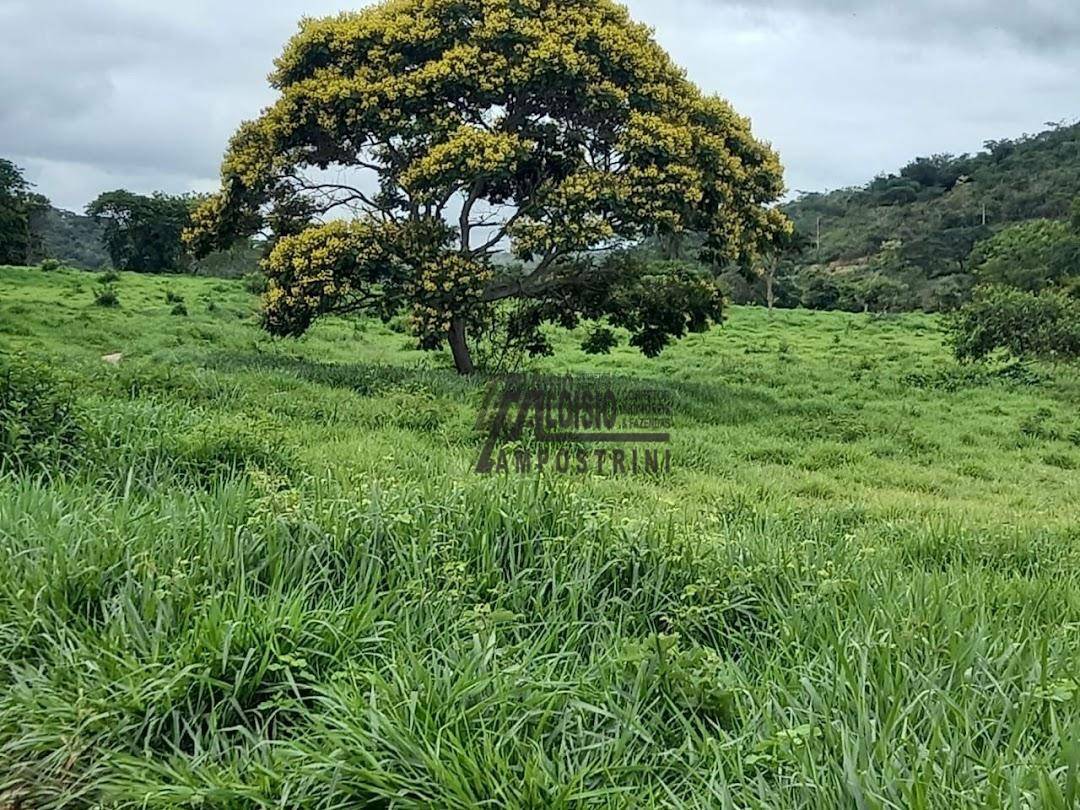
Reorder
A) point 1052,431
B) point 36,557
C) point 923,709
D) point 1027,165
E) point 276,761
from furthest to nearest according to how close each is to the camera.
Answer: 1. point 1027,165
2. point 1052,431
3. point 36,557
4. point 923,709
5. point 276,761

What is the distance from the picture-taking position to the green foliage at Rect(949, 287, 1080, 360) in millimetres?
15369

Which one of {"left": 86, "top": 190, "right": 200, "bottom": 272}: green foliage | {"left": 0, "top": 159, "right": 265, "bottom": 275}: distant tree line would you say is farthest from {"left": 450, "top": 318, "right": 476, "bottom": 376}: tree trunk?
{"left": 86, "top": 190, "right": 200, "bottom": 272}: green foliage

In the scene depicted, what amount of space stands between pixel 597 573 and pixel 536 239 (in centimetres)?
820

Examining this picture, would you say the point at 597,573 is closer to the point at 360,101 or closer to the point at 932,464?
the point at 932,464

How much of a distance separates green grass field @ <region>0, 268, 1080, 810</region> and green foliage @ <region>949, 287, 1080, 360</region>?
11.1m

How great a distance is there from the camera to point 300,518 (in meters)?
3.46

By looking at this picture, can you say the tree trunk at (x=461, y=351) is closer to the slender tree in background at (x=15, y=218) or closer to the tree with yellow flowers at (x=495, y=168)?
the tree with yellow flowers at (x=495, y=168)

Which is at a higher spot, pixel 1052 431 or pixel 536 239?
pixel 536 239

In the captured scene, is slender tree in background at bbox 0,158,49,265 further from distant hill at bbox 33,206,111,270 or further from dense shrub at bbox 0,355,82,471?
dense shrub at bbox 0,355,82,471

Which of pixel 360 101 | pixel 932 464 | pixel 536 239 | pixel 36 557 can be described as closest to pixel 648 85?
pixel 536 239

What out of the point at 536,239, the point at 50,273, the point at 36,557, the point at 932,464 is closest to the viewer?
the point at 36,557

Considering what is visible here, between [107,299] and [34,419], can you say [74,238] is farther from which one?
[34,419]

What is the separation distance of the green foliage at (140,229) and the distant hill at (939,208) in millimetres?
32483

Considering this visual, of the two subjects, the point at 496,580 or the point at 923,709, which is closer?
the point at 923,709
